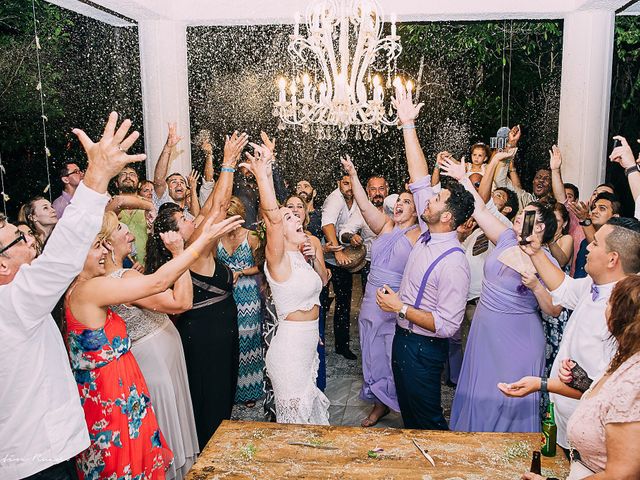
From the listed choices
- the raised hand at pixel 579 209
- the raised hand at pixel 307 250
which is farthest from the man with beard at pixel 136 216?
the raised hand at pixel 579 209

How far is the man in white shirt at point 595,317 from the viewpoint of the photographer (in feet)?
6.56

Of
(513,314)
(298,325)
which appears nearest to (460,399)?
(513,314)

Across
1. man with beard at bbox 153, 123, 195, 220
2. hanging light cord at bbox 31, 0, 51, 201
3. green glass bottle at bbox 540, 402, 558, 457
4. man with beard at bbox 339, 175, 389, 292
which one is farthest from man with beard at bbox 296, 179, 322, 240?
green glass bottle at bbox 540, 402, 558, 457

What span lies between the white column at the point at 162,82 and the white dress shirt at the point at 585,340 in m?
3.81

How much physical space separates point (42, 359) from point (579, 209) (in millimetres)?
3485

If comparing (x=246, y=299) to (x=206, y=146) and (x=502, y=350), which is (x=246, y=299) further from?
(x=206, y=146)

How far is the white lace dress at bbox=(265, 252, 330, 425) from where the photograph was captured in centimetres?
265

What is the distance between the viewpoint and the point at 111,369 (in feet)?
6.69

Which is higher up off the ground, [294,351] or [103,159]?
[103,159]

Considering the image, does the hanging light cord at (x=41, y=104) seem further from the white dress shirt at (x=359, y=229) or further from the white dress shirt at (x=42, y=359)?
the white dress shirt at (x=42, y=359)

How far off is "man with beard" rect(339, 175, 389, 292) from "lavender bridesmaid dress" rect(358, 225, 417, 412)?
0.80 meters

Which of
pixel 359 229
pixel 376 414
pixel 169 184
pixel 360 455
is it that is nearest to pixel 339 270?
pixel 359 229

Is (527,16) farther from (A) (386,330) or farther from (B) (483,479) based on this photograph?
(B) (483,479)

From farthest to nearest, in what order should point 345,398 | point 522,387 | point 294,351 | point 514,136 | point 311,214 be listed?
1. point 514,136
2. point 311,214
3. point 345,398
4. point 294,351
5. point 522,387
